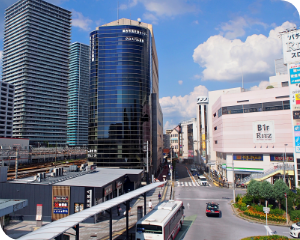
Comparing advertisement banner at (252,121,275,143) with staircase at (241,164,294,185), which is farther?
advertisement banner at (252,121,275,143)

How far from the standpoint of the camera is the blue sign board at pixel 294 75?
44312 millimetres

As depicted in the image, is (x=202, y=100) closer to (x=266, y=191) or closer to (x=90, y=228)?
(x=266, y=191)

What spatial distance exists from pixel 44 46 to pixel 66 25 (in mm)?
30086

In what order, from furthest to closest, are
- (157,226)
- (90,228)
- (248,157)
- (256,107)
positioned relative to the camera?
1. (248,157)
2. (256,107)
3. (90,228)
4. (157,226)

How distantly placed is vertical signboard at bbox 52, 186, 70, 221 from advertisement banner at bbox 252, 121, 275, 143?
1780 inches

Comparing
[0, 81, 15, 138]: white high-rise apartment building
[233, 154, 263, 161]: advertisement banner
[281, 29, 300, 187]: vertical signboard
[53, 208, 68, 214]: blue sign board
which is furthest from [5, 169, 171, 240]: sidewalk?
[0, 81, 15, 138]: white high-rise apartment building

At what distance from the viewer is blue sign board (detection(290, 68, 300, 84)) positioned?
44312 millimetres

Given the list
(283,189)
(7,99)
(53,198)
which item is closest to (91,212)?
(53,198)

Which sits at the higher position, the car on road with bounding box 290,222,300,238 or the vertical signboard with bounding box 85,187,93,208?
the vertical signboard with bounding box 85,187,93,208

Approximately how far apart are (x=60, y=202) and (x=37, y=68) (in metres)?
167

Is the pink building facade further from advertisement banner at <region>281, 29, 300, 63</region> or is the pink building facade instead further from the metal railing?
advertisement banner at <region>281, 29, 300, 63</region>

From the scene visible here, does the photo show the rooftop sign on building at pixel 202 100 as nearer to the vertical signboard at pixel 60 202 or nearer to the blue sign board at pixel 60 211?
the vertical signboard at pixel 60 202

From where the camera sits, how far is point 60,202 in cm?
2727

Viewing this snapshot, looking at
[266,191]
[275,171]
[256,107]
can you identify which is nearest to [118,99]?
[256,107]
